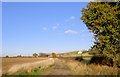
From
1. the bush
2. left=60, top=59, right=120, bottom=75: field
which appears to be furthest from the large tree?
the bush

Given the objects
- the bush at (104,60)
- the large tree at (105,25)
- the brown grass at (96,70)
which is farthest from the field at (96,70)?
the bush at (104,60)

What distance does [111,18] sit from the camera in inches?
542

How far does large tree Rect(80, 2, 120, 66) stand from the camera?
13898 mm

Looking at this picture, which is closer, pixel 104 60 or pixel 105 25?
pixel 105 25

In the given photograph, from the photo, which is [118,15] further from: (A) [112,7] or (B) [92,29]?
(B) [92,29]

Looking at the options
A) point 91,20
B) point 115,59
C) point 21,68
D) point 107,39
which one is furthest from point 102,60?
point 21,68

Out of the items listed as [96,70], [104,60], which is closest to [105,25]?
[96,70]

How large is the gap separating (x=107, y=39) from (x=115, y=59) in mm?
2778

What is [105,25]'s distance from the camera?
14.6 m

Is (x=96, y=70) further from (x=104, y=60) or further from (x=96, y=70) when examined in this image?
(x=104, y=60)

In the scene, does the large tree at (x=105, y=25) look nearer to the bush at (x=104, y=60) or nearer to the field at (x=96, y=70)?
the field at (x=96, y=70)

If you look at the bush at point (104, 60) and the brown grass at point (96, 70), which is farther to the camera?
the bush at point (104, 60)

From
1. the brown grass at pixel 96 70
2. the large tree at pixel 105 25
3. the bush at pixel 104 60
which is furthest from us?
the bush at pixel 104 60

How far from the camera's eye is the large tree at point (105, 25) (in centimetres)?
1390
